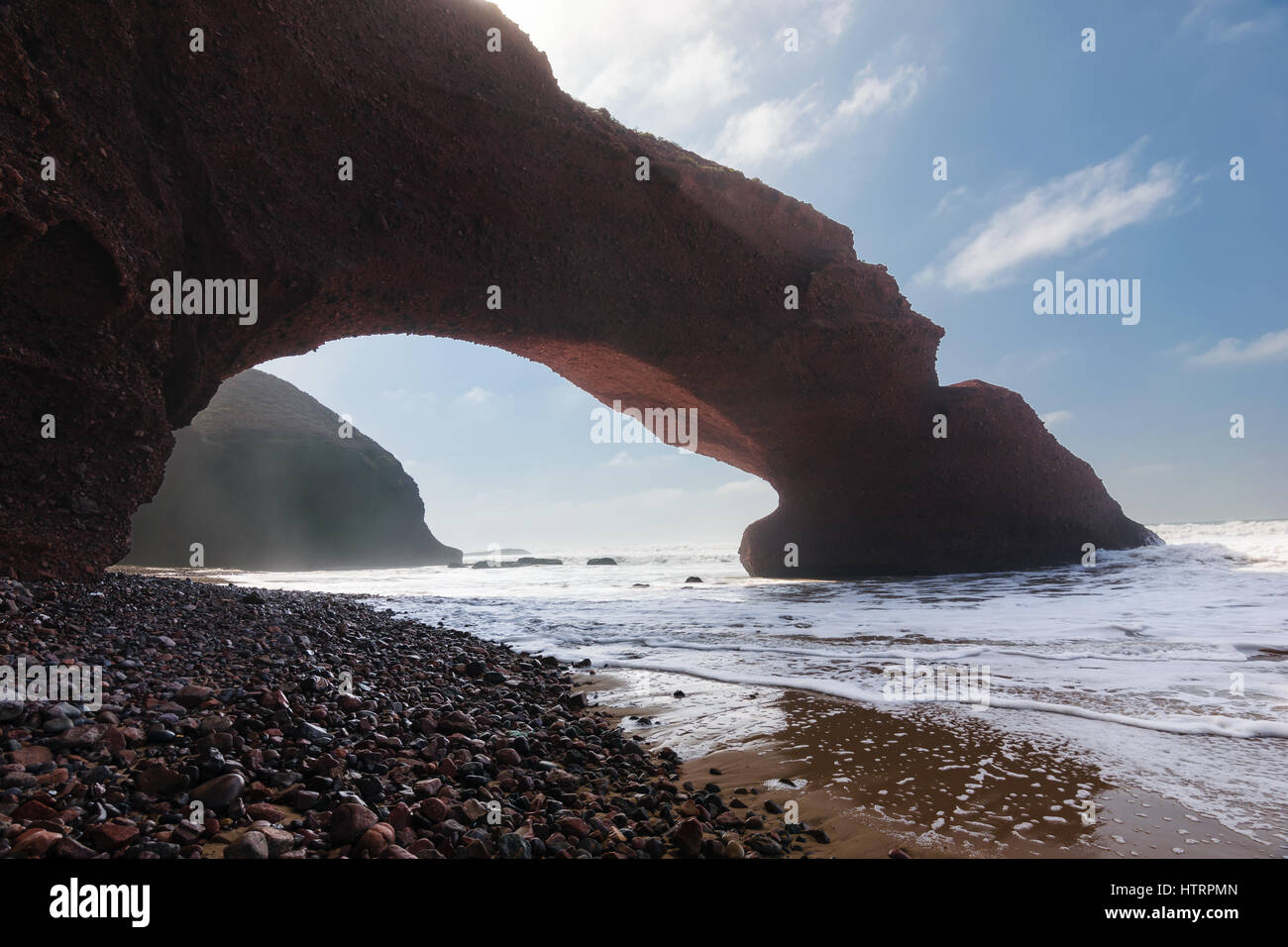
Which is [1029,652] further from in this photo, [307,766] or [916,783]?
[307,766]

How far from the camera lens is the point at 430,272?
35.8 feet

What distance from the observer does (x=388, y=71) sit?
990 centimetres

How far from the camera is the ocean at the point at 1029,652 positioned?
302 cm

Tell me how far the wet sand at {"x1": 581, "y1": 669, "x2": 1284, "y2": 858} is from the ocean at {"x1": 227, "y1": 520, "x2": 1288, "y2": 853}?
0.32ft

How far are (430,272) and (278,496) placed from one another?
3133cm

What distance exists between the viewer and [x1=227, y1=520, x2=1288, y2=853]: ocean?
9.91ft

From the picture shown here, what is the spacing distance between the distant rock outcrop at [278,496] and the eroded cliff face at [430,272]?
1131 inches

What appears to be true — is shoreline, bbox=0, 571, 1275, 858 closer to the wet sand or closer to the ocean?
the wet sand

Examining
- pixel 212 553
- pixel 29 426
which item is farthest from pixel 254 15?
pixel 212 553
